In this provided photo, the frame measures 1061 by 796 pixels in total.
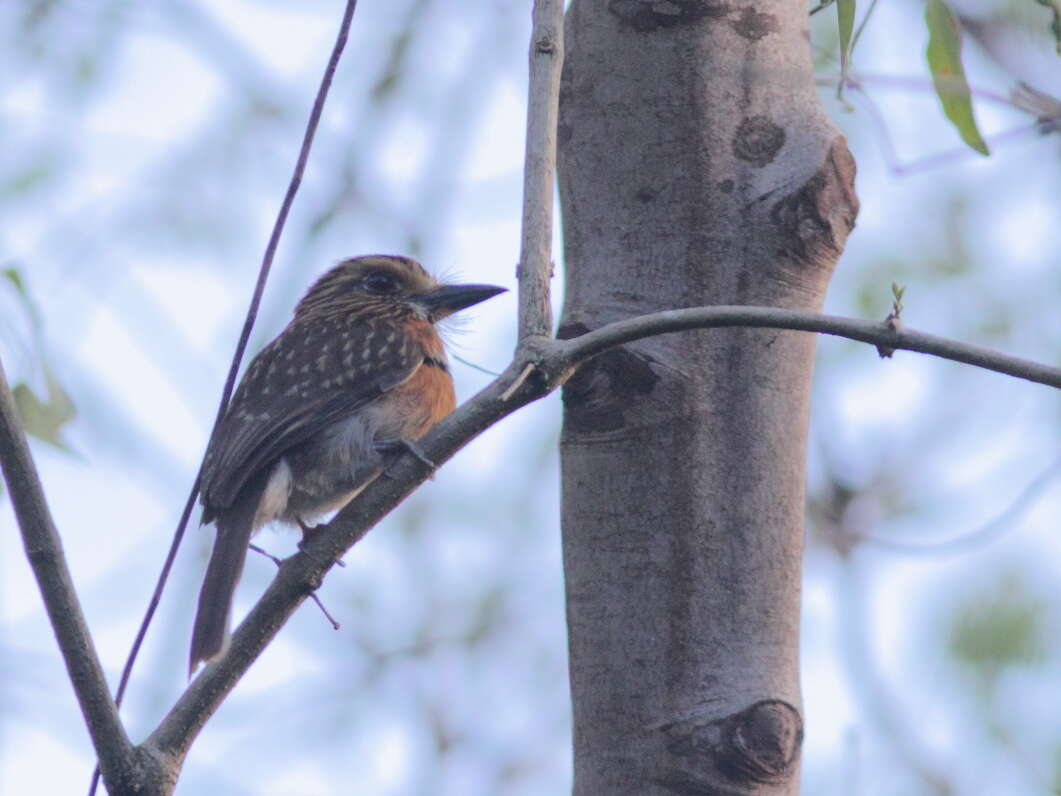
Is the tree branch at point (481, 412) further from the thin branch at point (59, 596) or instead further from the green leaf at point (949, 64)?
the green leaf at point (949, 64)

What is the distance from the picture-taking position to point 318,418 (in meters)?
3.38

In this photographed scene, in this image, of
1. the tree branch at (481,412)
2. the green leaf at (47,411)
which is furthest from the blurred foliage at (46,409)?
the tree branch at (481,412)

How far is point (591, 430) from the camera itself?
1846mm

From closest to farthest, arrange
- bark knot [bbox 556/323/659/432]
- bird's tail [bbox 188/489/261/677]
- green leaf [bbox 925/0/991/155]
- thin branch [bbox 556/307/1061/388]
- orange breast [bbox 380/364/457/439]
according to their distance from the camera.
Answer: thin branch [bbox 556/307/1061/388] < bark knot [bbox 556/323/659/432] < green leaf [bbox 925/0/991/155] < bird's tail [bbox 188/489/261/677] < orange breast [bbox 380/364/457/439]

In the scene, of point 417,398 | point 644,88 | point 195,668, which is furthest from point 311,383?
point 644,88

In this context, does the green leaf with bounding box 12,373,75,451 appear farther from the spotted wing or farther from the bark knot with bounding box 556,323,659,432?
the bark knot with bounding box 556,323,659,432

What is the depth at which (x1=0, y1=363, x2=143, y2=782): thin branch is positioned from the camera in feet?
4.92

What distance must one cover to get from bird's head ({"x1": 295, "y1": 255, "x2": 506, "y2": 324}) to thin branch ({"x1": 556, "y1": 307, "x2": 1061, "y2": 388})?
2.33 metres

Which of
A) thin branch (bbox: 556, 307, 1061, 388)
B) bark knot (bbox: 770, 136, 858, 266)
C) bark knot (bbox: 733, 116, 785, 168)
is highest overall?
bark knot (bbox: 733, 116, 785, 168)

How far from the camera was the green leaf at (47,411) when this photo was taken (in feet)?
8.66

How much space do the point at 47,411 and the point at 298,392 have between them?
3.00ft

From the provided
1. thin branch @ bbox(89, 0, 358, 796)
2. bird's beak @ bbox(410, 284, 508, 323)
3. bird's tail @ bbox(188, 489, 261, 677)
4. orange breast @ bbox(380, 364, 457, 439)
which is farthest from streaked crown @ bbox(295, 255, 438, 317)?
thin branch @ bbox(89, 0, 358, 796)

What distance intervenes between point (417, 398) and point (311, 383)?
0.97 feet

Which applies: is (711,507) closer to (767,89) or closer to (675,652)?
(675,652)
